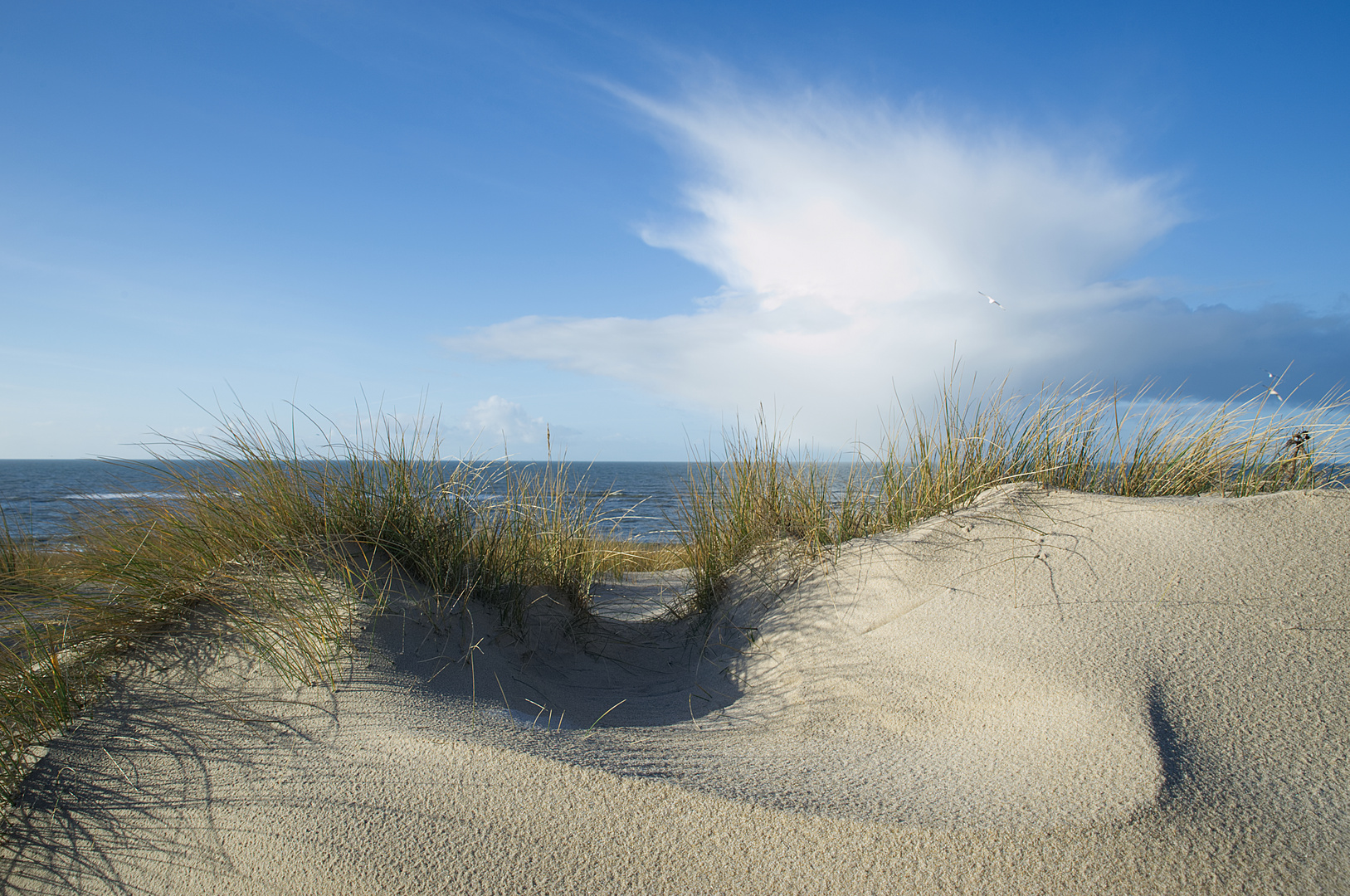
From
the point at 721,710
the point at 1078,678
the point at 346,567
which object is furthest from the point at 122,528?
the point at 1078,678

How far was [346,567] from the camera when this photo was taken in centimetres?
274

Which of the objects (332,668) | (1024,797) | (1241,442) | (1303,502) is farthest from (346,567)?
(1241,442)

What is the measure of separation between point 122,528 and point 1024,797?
366cm

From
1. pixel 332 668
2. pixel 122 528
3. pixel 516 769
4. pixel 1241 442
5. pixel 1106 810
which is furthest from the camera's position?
pixel 1241 442

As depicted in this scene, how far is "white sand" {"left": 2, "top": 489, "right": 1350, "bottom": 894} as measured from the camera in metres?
1.56

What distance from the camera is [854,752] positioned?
82.3 inches

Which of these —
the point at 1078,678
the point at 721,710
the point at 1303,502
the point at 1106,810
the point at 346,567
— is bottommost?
the point at 721,710

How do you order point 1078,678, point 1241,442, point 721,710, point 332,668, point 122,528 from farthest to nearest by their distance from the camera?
point 1241,442 → point 122,528 → point 721,710 → point 332,668 → point 1078,678

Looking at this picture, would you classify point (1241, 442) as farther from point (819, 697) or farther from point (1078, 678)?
point (819, 697)

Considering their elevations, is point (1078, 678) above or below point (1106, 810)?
above

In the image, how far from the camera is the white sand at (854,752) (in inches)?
61.6

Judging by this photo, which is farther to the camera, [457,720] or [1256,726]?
[457,720]

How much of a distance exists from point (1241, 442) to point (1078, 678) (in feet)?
9.33

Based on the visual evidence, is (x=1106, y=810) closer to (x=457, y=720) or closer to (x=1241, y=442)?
(x=457, y=720)
